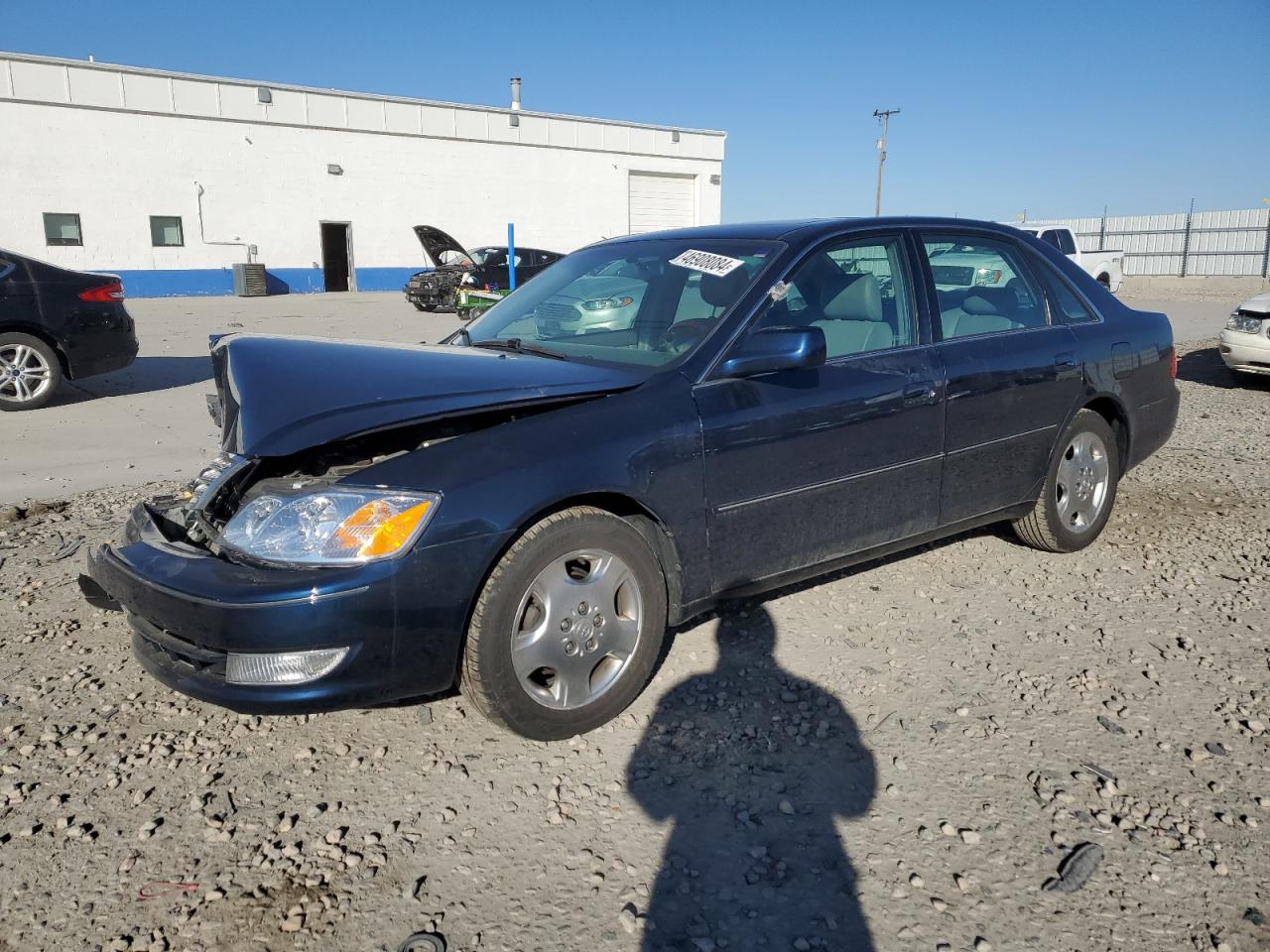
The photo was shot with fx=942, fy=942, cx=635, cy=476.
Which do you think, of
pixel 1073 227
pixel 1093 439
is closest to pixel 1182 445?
pixel 1093 439

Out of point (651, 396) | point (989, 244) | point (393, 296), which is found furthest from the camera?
point (393, 296)

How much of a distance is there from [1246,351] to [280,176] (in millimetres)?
26371

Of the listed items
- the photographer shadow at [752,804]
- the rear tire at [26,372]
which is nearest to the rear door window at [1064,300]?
the photographer shadow at [752,804]

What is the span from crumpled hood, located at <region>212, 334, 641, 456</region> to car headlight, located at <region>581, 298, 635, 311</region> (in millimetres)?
541

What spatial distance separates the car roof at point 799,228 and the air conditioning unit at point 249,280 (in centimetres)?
2582

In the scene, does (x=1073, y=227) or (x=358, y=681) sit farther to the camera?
(x=1073, y=227)

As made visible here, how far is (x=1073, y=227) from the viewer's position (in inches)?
1425

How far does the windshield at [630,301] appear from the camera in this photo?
3.42m

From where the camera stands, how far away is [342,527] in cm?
254

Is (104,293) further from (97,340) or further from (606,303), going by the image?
(606,303)

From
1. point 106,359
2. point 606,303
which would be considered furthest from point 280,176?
point 606,303

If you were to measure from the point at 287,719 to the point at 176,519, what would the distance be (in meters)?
0.75

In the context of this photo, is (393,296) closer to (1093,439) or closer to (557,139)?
(557,139)

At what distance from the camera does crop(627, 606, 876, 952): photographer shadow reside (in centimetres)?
217
